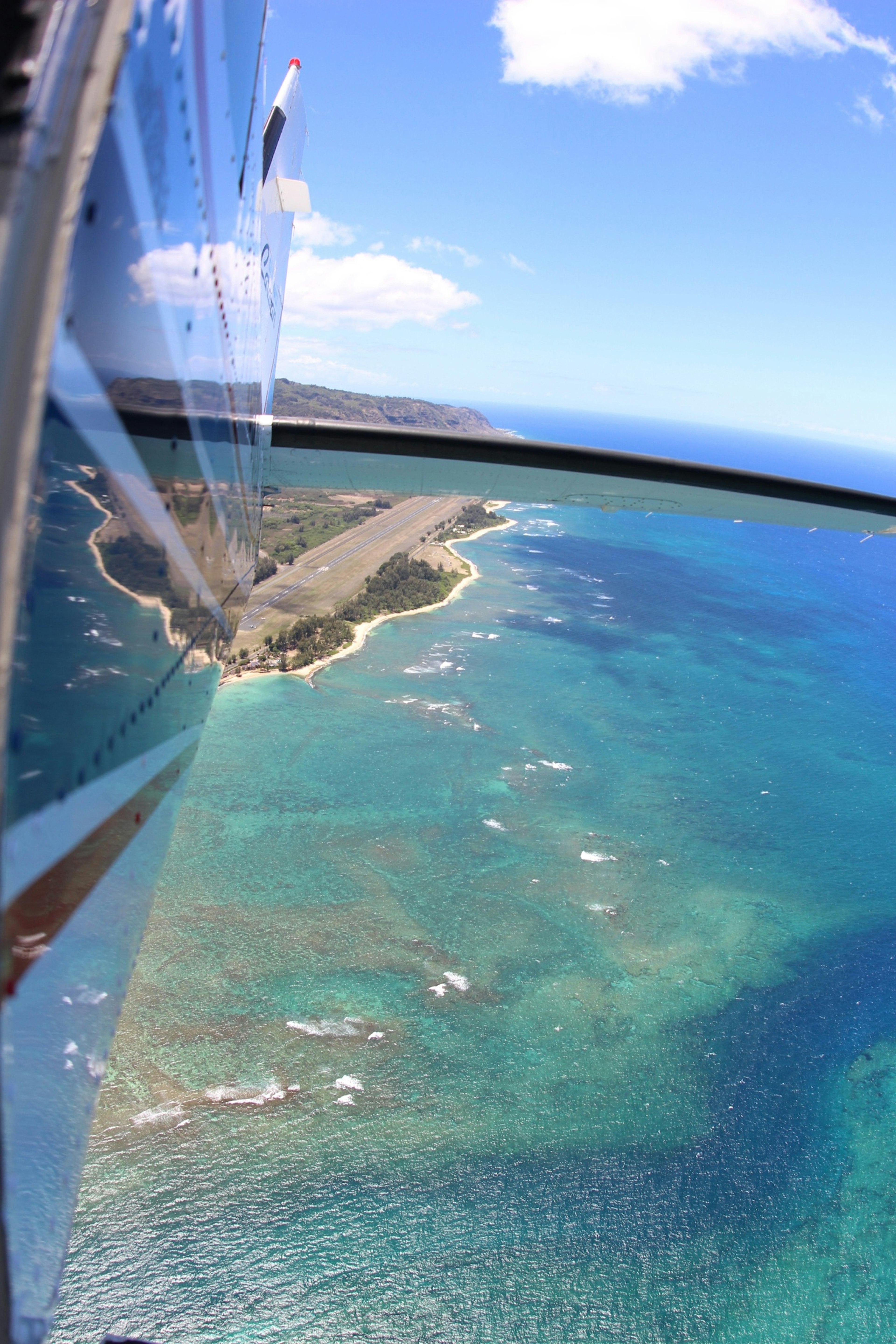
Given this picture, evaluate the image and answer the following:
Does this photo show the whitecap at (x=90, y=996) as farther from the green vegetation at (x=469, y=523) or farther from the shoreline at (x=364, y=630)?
the green vegetation at (x=469, y=523)

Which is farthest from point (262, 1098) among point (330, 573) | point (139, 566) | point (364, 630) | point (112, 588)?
point (330, 573)

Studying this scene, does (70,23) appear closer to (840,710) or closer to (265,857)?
(265,857)

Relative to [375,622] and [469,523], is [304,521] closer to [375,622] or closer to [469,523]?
[469,523]

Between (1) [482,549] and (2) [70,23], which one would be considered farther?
(1) [482,549]

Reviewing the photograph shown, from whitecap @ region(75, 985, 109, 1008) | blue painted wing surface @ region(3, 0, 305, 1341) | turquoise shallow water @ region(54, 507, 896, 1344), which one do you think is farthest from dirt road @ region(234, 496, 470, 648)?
whitecap @ region(75, 985, 109, 1008)

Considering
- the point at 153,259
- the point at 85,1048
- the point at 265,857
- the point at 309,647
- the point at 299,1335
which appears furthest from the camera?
the point at 309,647

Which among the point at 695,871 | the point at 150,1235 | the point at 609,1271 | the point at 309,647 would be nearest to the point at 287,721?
the point at 309,647
